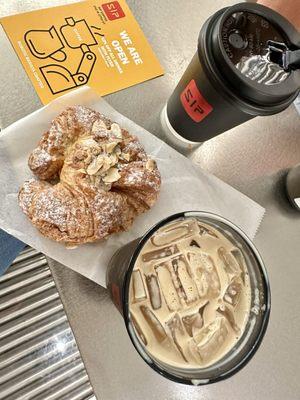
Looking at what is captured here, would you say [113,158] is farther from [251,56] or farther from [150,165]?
[251,56]

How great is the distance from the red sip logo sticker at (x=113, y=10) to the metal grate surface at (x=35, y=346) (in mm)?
577

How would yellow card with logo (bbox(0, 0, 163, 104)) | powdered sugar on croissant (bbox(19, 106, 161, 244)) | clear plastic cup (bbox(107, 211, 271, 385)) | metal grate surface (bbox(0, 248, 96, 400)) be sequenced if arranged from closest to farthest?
clear plastic cup (bbox(107, 211, 271, 385)), powdered sugar on croissant (bbox(19, 106, 161, 244)), yellow card with logo (bbox(0, 0, 163, 104)), metal grate surface (bbox(0, 248, 96, 400))

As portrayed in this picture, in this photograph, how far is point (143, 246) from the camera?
1.86 feet

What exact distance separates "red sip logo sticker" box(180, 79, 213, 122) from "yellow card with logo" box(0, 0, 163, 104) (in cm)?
18

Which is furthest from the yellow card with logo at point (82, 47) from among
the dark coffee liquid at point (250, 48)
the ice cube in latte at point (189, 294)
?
the ice cube in latte at point (189, 294)

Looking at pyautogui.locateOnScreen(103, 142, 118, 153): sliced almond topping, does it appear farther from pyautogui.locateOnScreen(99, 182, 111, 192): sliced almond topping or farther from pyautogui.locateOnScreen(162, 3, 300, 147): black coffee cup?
pyautogui.locateOnScreen(162, 3, 300, 147): black coffee cup

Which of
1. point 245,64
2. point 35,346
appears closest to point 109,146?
point 245,64

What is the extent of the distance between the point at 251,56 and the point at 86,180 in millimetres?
317

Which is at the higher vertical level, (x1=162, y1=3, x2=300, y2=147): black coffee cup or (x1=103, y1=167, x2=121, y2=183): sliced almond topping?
(x1=162, y1=3, x2=300, y2=147): black coffee cup

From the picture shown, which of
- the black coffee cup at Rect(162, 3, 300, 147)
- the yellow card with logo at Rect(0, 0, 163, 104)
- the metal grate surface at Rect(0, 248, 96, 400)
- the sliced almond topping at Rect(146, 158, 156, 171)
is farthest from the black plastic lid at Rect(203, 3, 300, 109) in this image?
the metal grate surface at Rect(0, 248, 96, 400)

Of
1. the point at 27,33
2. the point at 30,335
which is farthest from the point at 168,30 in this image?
the point at 30,335

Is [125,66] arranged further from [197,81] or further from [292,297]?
[292,297]

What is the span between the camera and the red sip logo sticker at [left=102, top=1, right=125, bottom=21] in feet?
2.89

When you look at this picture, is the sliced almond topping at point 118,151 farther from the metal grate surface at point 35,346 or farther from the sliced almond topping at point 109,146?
the metal grate surface at point 35,346
